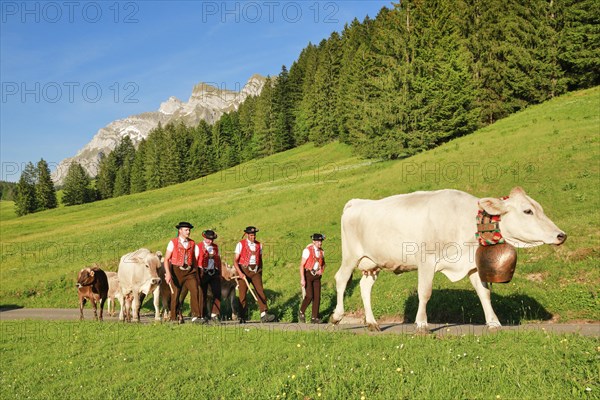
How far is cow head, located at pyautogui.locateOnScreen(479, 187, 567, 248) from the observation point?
8.31 m

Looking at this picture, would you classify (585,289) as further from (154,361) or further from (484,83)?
(484,83)

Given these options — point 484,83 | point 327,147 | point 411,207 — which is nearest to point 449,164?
point 411,207

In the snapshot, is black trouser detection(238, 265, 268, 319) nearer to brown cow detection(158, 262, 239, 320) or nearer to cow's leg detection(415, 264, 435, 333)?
brown cow detection(158, 262, 239, 320)

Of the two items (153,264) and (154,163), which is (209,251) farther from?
(154,163)

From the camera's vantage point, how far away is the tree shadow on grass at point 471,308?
445 inches

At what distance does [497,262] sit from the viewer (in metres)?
8.12

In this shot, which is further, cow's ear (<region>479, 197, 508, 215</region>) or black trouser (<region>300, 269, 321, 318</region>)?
black trouser (<region>300, 269, 321, 318</region>)

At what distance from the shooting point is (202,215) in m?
36.2

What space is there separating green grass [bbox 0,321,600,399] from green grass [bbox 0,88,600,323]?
16.5 ft

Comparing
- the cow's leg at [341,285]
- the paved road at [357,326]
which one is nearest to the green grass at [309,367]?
the paved road at [357,326]

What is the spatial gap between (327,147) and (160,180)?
4337 cm

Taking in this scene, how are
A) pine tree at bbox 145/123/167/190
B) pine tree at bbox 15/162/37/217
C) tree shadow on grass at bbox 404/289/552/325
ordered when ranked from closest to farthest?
tree shadow on grass at bbox 404/289/552/325, pine tree at bbox 15/162/37/217, pine tree at bbox 145/123/167/190

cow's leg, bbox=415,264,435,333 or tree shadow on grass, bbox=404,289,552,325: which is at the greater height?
cow's leg, bbox=415,264,435,333

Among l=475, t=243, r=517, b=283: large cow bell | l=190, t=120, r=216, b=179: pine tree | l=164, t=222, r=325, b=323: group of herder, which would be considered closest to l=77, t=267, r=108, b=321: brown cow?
l=164, t=222, r=325, b=323: group of herder
